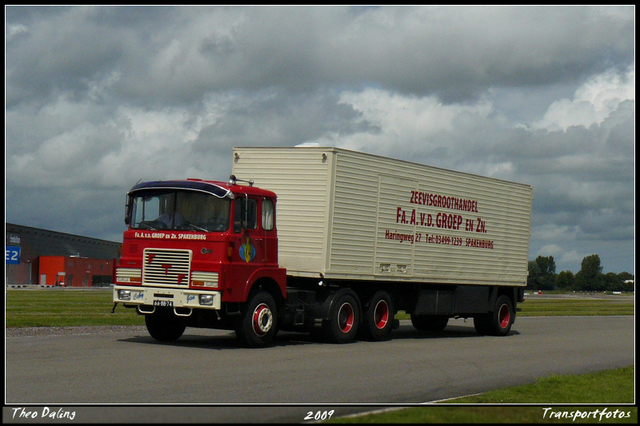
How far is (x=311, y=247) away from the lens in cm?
1753

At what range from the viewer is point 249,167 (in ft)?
60.6

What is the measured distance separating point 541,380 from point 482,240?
10.2m

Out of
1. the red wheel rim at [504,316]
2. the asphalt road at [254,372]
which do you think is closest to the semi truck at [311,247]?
the red wheel rim at [504,316]

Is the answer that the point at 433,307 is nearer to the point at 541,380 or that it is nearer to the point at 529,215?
the point at 529,215

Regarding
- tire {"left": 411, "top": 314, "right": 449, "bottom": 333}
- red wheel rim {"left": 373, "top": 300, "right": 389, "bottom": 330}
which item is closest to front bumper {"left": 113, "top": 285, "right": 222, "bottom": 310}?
red wheel rim {"left": 373, "top": 300, "right": 389, "bottom": 330}

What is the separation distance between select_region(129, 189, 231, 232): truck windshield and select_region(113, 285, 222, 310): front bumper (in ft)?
3.87

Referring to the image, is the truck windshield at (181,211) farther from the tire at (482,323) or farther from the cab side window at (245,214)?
the tire at (482,323)

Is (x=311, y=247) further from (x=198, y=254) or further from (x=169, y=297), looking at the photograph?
(x=169, y=297)

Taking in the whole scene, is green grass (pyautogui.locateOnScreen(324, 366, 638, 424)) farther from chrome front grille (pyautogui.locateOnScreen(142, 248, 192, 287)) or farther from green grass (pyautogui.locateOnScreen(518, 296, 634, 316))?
green grass (pyautogui.locateOnScreen(518, 296, 634, 316))

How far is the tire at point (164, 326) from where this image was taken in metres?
17.0

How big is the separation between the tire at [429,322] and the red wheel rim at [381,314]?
178 inches

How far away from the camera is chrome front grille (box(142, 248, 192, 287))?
1559 cm

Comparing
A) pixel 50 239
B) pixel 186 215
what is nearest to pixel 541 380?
pixel 186 215

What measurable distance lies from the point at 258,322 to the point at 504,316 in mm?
9724
